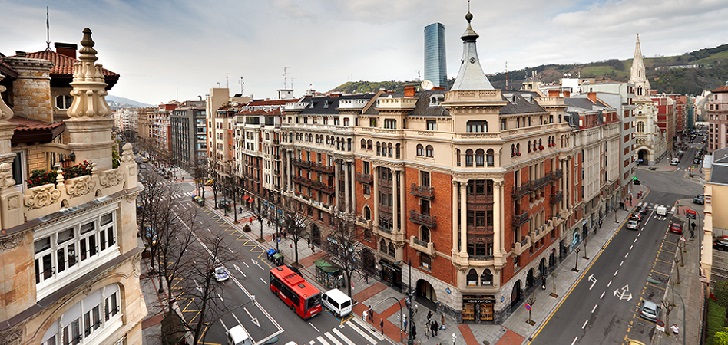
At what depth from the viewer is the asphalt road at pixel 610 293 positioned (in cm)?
4200

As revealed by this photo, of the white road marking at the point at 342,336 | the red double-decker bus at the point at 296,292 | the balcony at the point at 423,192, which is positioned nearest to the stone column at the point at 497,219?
the balcony at the point at 423,192

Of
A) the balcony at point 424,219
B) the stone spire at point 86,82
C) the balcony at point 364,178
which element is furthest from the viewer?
the balcony at point 364,178

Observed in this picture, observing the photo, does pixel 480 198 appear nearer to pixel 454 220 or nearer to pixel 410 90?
pixel 454 220

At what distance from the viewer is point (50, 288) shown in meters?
16.1

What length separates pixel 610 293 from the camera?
50656 mm

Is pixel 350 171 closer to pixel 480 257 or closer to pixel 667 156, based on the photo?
pixel 480 257

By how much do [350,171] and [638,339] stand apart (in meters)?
40.0

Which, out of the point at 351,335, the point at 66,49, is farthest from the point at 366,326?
the point at 66,49

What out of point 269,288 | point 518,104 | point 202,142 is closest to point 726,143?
point 518,104

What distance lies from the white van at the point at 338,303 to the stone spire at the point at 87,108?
31832 millimetres

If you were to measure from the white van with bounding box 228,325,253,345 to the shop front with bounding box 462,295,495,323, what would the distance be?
23.8m

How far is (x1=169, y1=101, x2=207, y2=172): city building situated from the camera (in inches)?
5172

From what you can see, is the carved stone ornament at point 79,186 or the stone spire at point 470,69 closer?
the carved stone ornament at point 79,186

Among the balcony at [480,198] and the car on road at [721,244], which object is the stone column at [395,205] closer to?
the balcony at [480,198]
